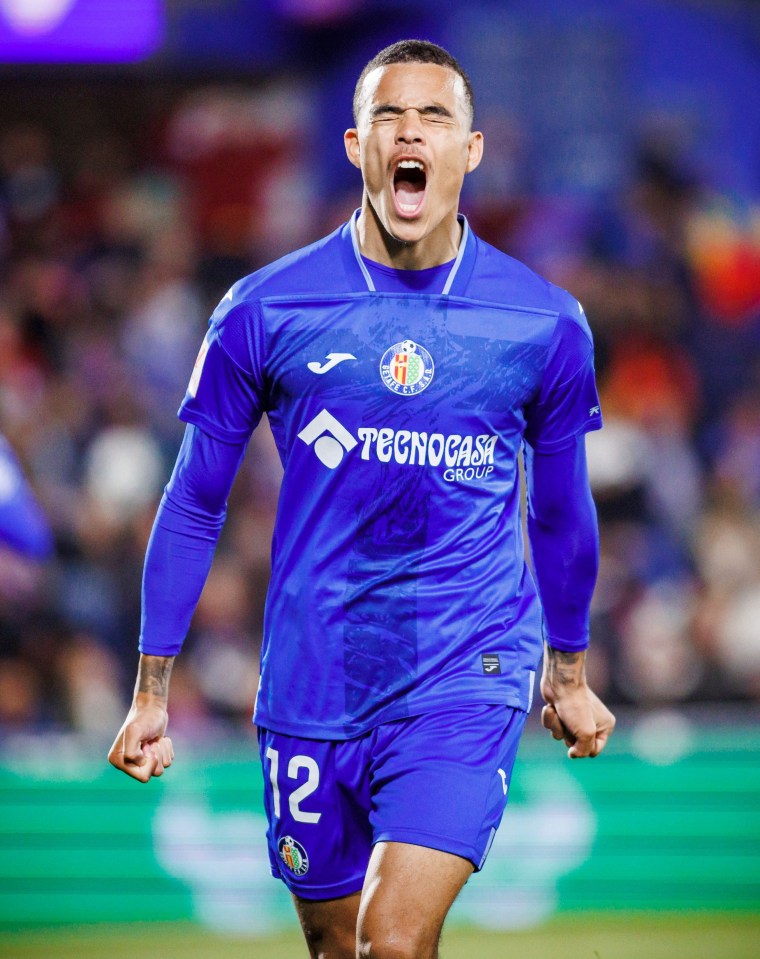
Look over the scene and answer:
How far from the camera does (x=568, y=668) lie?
12.1 feet

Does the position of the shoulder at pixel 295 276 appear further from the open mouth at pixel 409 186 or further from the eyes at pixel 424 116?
the eyes at pixel 424 116

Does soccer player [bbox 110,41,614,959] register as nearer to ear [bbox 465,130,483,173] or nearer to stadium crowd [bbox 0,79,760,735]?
ear [bbox 465,130,483,173]

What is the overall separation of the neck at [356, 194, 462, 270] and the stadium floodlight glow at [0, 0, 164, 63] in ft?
22.9

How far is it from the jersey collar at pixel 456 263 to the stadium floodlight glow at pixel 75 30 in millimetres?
6918

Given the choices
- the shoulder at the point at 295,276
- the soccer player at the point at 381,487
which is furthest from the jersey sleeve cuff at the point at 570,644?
the shoulder at the point at 295,276

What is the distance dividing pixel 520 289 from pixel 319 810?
Answer: 1282mm

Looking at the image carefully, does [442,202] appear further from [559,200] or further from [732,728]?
[559,200]

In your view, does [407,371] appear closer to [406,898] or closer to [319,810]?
[319,810]

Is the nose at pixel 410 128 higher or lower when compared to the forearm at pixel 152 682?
higher

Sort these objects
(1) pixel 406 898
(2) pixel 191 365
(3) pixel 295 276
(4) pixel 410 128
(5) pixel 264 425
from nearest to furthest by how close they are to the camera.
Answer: (1) pixel 406 898 < (4) pixel 410 128 < (3) pixel 295 276 < (5) pixel 264 425 < (2) pixel 191 365

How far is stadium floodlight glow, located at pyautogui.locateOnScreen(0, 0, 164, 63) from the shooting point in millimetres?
9781

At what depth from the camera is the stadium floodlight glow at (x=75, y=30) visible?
978cm

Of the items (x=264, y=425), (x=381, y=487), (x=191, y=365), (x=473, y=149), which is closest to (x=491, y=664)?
(x=381, y=487)

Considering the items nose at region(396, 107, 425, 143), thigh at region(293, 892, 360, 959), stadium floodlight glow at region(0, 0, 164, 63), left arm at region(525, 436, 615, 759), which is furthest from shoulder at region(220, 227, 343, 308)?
stadium floodlight glow at region(0, 0, 164, 63)
